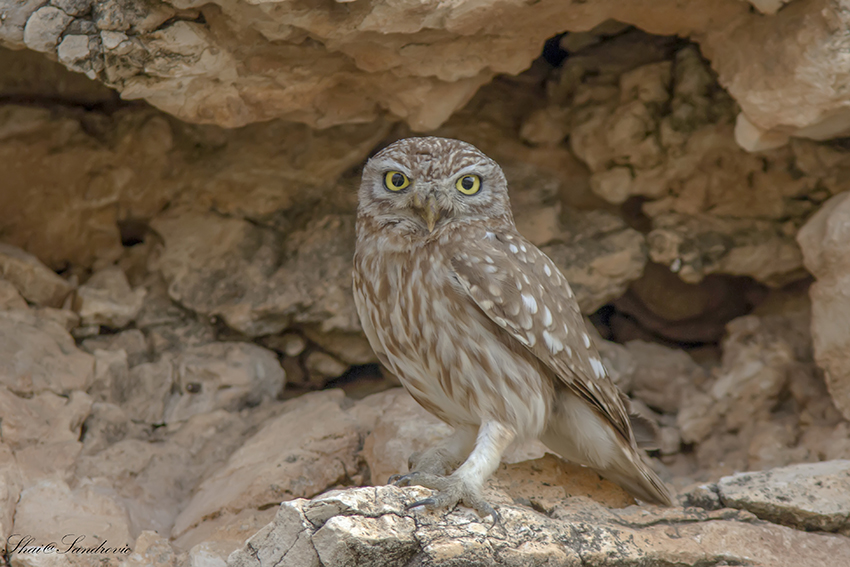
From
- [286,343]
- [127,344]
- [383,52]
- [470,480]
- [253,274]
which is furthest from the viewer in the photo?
[286,343]

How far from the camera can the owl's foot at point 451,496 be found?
7.40 ft

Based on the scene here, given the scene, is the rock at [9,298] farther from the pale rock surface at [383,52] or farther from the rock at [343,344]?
the rock at [343,344]

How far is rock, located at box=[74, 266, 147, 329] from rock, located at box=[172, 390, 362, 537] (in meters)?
1.06

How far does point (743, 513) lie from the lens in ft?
9.06

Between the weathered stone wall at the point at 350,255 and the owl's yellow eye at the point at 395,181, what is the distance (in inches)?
26.5

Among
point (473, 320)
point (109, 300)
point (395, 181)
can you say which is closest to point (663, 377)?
point (473, 320)

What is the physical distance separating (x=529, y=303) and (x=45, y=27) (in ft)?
7.34

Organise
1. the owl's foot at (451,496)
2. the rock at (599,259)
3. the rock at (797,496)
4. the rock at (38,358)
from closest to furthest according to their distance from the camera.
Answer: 1. the owl's foot at (451,496)
2. the rock at (797,496)
3. the rock at (38,358)
4. the rock at (599,259)

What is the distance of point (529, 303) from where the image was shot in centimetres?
279

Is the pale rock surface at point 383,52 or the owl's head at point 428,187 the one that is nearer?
the owl's head at point 428,187

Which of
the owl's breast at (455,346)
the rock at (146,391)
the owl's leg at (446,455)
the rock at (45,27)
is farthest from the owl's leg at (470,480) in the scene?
the rock at (45,27)

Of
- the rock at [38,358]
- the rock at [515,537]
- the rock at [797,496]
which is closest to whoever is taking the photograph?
the rock at [515,537]

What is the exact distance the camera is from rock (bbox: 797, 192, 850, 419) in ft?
11.6

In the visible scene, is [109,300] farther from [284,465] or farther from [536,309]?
[536,309]
